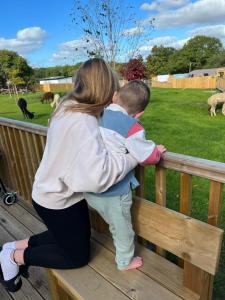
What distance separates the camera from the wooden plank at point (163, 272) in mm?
1753

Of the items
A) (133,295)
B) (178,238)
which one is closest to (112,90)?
(178,238)

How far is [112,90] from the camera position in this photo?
5.42 ft

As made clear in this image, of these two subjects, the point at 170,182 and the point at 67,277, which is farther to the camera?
the point at 170,182

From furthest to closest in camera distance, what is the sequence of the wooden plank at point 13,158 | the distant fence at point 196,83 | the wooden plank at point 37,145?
the distant fence at point 196,83 → the wooden plank at point 13,158 → the wooden plank at point 37,145

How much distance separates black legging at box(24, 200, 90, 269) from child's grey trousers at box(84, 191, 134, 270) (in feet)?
0.43

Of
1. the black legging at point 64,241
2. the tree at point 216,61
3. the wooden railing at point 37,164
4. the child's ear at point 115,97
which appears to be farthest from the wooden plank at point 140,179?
the tree at point 216,61

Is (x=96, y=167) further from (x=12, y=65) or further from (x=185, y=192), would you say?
(x=12, y=65)

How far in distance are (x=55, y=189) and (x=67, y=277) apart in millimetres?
601

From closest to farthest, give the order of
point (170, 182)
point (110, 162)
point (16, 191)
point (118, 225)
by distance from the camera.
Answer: point (110, 162) → point (118, 225) → point (16, 191) → point (170, 182)

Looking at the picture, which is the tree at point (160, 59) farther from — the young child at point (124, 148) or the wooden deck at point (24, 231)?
the young child at point (124, 148)

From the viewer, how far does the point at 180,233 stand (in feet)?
5.55

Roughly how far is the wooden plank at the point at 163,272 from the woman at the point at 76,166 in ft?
1.30

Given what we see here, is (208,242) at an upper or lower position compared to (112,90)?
lower

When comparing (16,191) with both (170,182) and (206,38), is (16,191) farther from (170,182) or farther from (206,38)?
(206,38)
